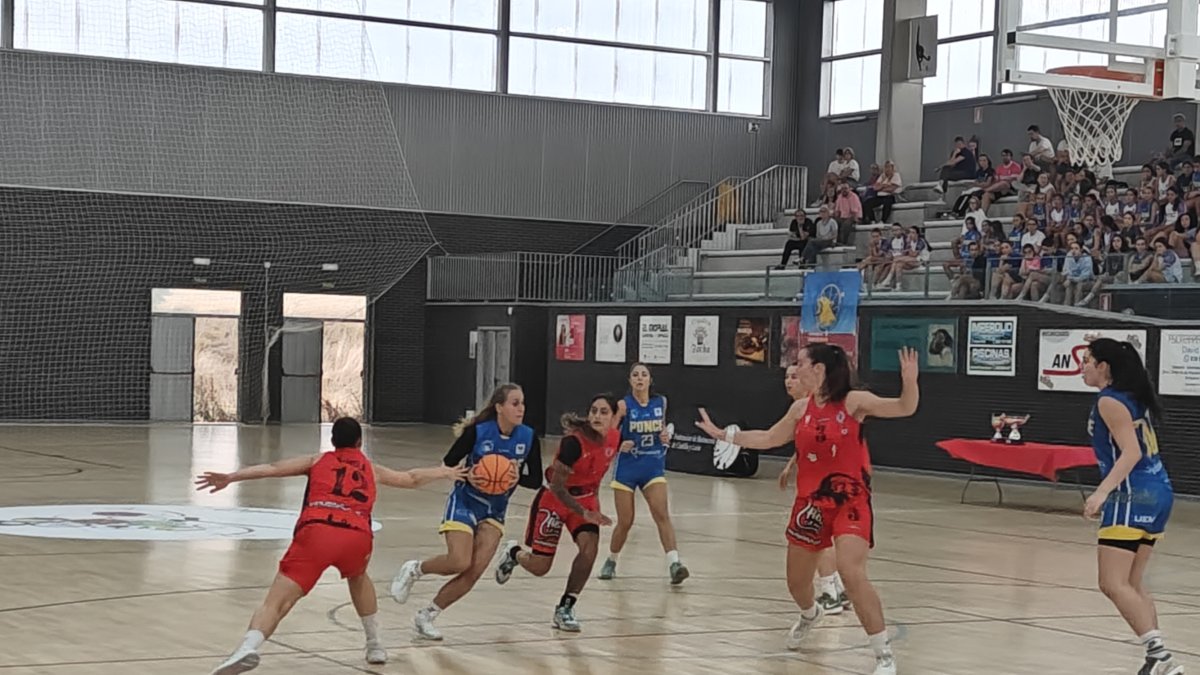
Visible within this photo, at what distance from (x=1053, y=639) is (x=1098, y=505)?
2.44 meters

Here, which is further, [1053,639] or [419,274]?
[419,274]

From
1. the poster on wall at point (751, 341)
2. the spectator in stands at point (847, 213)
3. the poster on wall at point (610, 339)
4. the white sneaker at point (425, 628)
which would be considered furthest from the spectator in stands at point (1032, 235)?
the white sneaker at point (425, 628)

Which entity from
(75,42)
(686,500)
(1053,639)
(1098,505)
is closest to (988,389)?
(686,500)

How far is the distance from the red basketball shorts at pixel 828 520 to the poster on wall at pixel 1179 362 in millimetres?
14551

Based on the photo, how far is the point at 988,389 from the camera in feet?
84.0

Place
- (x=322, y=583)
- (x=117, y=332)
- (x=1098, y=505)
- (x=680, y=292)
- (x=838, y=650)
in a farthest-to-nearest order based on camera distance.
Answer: (x=117, y=332), (x=680, y=292), (x=322, y=583), (x=838, y=650), (x=1098, y=505)

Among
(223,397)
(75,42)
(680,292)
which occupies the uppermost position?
(75,42)

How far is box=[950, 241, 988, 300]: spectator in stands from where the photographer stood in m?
25.7

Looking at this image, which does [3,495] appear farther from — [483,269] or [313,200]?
[483,269]

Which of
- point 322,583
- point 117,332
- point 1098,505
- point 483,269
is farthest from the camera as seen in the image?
point 483,269

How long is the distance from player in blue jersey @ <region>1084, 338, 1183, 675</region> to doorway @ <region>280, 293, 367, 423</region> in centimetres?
A: 2923

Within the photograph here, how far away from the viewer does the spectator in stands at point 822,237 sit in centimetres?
3200

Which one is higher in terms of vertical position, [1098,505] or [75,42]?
[75,42]

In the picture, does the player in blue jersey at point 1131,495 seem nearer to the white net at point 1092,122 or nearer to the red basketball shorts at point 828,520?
the red basketball shorts at point 828,520
